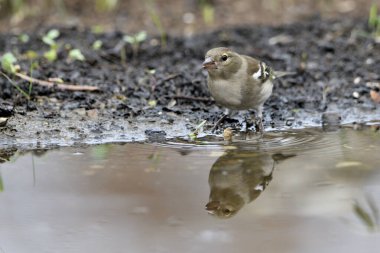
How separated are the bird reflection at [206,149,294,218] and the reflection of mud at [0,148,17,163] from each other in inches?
60.6

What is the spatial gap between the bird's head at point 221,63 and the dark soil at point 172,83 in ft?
1.58

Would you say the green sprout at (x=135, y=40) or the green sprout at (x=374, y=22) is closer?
the green sprout at (x=135, y=40)

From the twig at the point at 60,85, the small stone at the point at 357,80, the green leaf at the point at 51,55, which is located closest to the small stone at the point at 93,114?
the twig at the point at 60,85

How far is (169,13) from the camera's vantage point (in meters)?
9.73

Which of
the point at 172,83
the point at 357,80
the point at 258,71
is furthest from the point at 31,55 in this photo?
the point at 357,80

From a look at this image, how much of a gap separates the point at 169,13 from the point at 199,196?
560cm

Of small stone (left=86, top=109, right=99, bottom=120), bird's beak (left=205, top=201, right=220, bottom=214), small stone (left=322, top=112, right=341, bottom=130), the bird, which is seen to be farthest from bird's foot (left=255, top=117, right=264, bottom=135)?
bird's beak (left=205, top=201, right=220, bottom=214)

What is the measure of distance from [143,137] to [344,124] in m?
1.84

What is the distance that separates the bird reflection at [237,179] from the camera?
4344mm

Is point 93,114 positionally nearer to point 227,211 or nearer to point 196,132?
point 196,132

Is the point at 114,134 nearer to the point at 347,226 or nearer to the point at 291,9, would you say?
the point at 347,226

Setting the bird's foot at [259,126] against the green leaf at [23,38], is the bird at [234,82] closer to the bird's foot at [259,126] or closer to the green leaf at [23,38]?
the bird's foot at [259,126]

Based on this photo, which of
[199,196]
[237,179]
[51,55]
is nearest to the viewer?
[199,196]

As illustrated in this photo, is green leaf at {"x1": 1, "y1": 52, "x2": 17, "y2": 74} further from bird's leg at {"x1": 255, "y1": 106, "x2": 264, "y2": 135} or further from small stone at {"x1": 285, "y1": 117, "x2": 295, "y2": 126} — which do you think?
small stone at {"x1": 285, "y1": 117, "x2": 295, "y2": 126}
